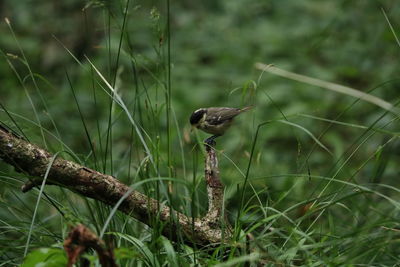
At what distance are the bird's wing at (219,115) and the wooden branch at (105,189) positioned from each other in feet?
3.39

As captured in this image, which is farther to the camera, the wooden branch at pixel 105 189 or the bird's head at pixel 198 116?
the bird's head at pixel 198 116

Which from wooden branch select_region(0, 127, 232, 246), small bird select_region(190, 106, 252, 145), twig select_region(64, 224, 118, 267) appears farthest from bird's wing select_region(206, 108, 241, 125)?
twig select_region(64, 224, 118, 267)

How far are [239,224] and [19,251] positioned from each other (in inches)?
35.6

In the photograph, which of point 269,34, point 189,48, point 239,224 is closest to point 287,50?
point 269,34

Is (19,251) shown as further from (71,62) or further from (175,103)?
(71,62)

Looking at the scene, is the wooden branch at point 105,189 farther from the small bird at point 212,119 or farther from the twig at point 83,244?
the small bird at point 212,119

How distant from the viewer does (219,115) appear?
142 inches

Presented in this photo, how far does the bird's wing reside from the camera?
11.5 feet

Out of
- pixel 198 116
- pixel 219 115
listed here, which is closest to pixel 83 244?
pixel 198 116

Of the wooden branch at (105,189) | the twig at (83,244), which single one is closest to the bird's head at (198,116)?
the wooden branch at (105,189)

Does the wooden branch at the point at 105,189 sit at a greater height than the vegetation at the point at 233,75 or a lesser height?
greater

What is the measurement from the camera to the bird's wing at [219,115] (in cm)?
351

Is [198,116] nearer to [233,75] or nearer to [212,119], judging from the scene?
[212,119]

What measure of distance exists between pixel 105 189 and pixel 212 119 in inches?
53.4
